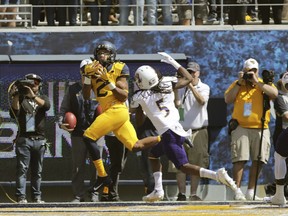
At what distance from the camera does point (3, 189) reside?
19594 millimetres

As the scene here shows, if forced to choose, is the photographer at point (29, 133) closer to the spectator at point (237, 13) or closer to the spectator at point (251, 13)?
the spectator at point (237, 13)

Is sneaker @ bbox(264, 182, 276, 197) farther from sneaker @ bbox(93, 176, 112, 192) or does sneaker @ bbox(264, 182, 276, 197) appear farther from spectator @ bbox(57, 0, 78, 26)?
spectator @ bbox(57, 0, 78, 26)

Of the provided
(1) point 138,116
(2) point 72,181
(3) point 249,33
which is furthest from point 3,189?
(3) point 249,33

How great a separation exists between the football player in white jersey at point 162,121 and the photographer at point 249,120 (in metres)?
1.45

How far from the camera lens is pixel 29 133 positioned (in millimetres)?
17797

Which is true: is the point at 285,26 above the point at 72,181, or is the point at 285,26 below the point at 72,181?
above

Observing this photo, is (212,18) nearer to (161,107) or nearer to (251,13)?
(251,13)

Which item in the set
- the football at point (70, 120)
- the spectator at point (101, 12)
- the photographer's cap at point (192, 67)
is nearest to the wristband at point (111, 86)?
the football at point (70, 120)

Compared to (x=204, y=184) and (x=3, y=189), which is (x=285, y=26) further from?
(x=3, y=189)

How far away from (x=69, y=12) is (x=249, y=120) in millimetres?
3969

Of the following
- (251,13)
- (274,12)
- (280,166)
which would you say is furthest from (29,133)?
(251,13)

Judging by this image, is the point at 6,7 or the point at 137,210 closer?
the point at 137,210

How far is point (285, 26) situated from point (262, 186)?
2.51 meters

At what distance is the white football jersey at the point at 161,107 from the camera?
53.8 ft
